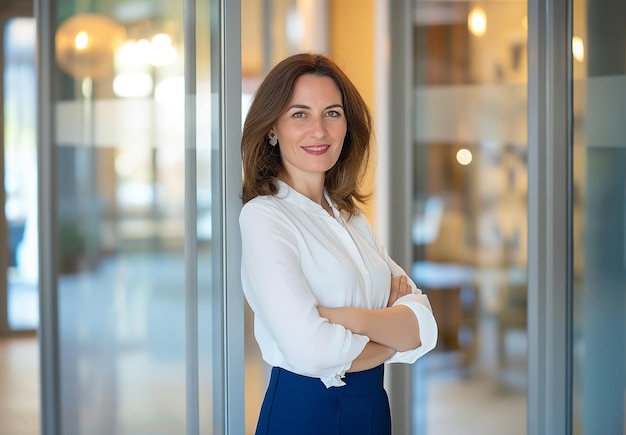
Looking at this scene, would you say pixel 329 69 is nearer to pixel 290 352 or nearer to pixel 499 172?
pixel 290 352

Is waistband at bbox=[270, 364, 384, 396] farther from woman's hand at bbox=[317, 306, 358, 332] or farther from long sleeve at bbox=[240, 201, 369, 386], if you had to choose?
woman's hand at bbox=[317, 306, 358, 332]

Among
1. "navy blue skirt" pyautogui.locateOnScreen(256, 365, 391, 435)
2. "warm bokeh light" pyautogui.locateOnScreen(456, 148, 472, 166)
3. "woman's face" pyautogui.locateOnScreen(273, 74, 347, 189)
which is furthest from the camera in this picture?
"warm bokeh light" pyautogui.locateOnScreen(456, 148, 472, 166)

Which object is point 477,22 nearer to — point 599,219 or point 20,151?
point 599,219

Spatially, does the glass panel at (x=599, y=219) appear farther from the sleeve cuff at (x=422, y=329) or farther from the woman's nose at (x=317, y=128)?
the woman's nose at (x=317, y=128)

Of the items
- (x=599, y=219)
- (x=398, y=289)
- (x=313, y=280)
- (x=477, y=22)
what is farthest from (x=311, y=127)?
(x=477, y=22)

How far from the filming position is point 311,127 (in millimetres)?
2062

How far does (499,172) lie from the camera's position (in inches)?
142

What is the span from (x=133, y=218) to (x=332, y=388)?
999 mm

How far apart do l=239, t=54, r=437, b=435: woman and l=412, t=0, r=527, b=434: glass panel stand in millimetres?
1520

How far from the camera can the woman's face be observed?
2070mm

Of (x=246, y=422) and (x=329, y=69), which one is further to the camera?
(x=246, y=422)

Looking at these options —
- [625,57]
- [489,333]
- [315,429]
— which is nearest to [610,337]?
[489,333]

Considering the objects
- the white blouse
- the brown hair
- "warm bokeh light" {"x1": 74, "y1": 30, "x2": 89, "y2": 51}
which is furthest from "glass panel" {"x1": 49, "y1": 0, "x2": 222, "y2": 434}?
the white blouse

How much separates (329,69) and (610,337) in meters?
1.90
